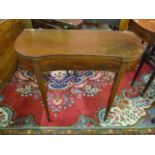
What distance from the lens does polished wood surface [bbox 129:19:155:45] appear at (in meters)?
1.34

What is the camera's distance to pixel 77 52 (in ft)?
3.30

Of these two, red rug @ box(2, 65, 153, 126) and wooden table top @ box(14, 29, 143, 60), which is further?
red rug @ box(2, 65, 153, 126)

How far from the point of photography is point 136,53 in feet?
3.33

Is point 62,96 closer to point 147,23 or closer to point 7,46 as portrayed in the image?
point 7,46

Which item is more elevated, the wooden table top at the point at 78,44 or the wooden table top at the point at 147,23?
the wooden table top at the point at 78,44

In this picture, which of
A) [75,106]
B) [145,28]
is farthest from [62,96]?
[145,28]

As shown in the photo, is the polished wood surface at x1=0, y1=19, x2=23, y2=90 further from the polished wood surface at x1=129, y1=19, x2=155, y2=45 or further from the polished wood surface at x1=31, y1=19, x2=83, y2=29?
the polished wood surface at x1=129, y1=19, x2=155, y2=45

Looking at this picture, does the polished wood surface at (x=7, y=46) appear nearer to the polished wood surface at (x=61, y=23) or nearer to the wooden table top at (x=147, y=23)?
the polished wood surface at (x=61, y=23)

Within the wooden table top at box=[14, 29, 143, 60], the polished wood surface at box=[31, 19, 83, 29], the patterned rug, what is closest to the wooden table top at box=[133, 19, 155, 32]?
the wooden table top at box=[14, 29, 143, 60]

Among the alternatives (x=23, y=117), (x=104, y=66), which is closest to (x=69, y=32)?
(x=104, y=66)

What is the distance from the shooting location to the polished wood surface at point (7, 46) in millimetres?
1642

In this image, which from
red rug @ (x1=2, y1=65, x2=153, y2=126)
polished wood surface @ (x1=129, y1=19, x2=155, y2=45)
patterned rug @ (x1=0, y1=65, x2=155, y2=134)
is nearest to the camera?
polished wood surface @ (x1=129, y1=19, x2=155, y2=45)

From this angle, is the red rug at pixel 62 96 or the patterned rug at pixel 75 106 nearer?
the patterned rug at pixel 75 106

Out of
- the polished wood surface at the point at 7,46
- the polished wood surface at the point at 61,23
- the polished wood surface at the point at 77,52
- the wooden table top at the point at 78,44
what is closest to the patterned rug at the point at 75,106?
the polished wood surface at the point at 7,46
